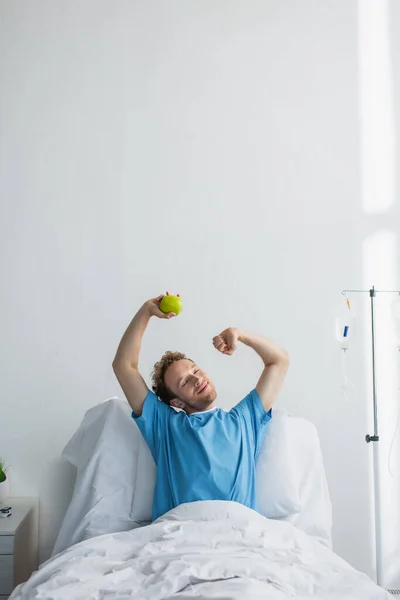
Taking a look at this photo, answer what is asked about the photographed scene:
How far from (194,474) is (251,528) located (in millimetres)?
382

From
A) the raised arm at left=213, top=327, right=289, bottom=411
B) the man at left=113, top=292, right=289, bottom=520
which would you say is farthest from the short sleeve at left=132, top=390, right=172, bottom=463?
the raised arm at left=213, top=327, right=289, bottom=411

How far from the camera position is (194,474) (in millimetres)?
2359

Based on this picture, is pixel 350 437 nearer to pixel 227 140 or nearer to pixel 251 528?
pixel 251 528

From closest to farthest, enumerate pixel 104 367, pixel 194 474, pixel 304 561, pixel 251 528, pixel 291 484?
pixel 304 561 → pixel 251 528 → pixel 194 474 → pixel 291 484 → pixel 104 367

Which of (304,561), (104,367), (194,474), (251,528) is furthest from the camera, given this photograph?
(104,367)

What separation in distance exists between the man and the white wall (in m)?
0.50

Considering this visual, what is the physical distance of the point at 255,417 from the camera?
2.54 meters

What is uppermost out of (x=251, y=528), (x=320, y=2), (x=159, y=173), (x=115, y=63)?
(x=320, y=2)

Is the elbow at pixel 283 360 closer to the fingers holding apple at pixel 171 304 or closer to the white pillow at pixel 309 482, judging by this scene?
the white pillow at pixel 309 482

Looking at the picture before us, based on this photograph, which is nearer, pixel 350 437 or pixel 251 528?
pixel 251 528

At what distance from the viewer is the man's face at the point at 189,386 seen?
2.49m

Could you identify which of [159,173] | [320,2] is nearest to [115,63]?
[159,173]

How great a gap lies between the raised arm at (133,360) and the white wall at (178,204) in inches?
21.6

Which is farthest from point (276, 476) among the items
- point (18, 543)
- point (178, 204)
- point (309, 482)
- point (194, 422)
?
point (178, 204)
